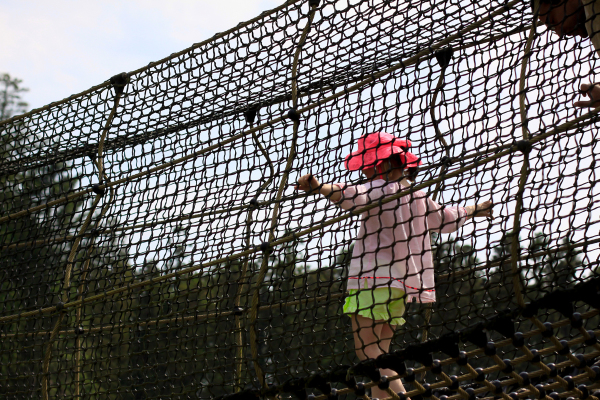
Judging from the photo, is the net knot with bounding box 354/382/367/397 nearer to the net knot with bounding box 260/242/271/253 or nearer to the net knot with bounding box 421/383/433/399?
the net knot with bounding box 421/383/433/399

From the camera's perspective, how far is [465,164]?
1.67 metres

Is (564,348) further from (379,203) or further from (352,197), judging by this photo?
(352,197)

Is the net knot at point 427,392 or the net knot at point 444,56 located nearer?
the net knot at point 427,392

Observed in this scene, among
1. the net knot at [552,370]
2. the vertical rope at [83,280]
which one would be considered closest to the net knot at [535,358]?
the net knot at [552,370]

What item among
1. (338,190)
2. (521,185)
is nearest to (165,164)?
(338,190)

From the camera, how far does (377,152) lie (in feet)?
6.32

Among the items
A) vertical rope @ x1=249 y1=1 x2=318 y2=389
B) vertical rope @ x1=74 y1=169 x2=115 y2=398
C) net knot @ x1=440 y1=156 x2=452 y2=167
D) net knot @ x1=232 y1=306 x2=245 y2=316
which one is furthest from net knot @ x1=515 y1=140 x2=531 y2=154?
vertical rope @ x1=74 y1=169 x2=115 y2=398

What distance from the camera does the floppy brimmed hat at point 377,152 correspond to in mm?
1869

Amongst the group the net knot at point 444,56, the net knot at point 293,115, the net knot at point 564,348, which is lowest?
the net knot at point 564,348

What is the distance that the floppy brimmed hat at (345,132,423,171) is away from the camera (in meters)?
1.87

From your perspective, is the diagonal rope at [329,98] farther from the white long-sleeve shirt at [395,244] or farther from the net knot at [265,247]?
the net knot at [265,247]

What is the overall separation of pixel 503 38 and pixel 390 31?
343 mm

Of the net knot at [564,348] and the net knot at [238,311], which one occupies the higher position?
the net knot at [238,311]

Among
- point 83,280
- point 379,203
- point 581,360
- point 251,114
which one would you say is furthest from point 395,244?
point 83,280
